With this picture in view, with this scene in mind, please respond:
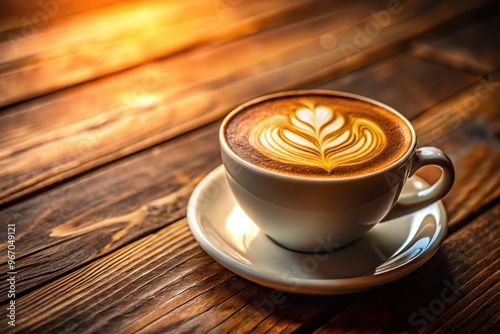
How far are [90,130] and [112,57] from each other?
10.9 inches

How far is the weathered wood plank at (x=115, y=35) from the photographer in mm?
1074

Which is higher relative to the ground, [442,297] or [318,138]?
[318,138]

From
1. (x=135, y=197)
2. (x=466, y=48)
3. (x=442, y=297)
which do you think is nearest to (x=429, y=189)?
(x=442, y=297)

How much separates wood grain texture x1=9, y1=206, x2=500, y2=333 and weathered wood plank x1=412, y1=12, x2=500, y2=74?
61cm

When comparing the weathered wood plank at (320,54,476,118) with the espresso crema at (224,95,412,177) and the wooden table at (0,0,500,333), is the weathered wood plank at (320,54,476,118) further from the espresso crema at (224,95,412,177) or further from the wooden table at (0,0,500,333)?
the espresso crema at (224,95,412,177)

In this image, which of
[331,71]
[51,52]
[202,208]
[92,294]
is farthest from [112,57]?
[92,294]

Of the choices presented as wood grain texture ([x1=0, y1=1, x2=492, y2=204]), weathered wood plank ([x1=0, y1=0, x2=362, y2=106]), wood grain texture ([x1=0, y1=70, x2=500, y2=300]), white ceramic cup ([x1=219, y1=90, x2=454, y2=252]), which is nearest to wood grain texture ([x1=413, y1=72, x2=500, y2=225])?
wood grain texture ([x1=0, y1=70, x2=500, y2=300])

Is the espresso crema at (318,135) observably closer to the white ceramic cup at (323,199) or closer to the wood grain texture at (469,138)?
the white ceramic cup at (323,199)

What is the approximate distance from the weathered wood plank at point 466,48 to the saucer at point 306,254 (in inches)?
21.8

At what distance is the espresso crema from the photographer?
624 mm

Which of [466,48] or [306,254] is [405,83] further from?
[306,254]

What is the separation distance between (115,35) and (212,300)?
0.81 metres

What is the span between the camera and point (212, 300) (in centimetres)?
60

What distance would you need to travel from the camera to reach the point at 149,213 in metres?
0.74
